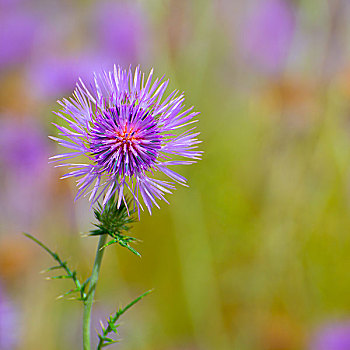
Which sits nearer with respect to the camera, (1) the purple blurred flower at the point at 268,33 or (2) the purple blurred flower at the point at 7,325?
(2) the purple blurred flower at the point at 7,325

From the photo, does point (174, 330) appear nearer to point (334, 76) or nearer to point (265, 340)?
point (265, 340)

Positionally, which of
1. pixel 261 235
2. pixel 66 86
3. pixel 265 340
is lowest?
pixel 265 340

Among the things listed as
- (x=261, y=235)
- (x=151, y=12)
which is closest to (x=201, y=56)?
(x=151, y=12)

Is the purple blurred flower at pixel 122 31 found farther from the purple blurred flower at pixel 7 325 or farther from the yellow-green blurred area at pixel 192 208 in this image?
the purple blurred flower at pixel 7 325

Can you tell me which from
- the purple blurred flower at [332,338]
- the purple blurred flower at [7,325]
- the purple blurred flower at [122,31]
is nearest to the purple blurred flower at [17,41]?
the purple blurred flower at [122,31]

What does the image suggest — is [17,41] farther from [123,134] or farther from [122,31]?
[123,134]
